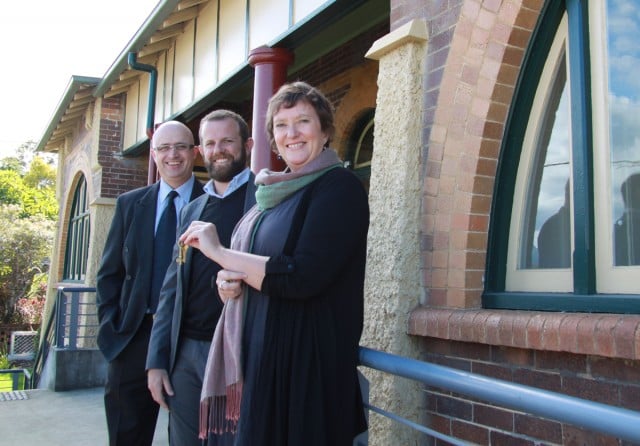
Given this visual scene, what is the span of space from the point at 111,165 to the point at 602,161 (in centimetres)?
951

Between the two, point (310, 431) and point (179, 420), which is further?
point (179, 420)

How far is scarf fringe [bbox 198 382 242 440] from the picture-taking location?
1.97m

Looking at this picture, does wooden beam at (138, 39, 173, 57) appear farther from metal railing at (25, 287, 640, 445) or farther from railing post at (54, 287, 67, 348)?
metal railing at (25, 287, 640, 445)

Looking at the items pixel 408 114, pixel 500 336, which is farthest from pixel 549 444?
pixel 408 114

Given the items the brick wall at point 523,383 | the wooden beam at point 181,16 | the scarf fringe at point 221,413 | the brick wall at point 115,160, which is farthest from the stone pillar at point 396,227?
the brick wall at point 115,160

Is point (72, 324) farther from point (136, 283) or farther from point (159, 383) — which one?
point (159, 383)

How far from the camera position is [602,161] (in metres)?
2.65

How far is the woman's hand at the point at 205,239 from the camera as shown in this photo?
209cm

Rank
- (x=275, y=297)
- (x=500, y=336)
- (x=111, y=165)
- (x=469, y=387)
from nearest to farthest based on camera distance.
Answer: (x=469, y=387) → (x=275, y=297) → (x=500, y=336) → (x=111, y=165)

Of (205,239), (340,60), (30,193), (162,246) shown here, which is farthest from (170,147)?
(30,193)

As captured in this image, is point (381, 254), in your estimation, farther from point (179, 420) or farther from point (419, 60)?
point (179, 420)

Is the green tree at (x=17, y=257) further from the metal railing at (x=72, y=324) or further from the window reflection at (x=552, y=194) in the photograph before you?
the window reflection at (x=552, y=194)

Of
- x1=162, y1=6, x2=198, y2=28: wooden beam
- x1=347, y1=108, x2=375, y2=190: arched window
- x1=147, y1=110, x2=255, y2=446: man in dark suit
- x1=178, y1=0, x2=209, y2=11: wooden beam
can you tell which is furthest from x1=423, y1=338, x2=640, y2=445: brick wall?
x1=162, y1=6, x2=198, y2=28: wooden beam

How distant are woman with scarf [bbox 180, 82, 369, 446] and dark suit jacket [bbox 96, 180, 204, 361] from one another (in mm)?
1111
